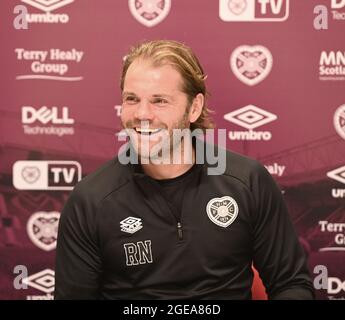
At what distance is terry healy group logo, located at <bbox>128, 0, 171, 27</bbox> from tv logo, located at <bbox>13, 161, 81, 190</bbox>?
689 mm

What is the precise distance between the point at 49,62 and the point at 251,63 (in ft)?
2.86

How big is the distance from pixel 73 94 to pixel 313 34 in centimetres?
106

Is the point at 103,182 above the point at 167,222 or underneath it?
above

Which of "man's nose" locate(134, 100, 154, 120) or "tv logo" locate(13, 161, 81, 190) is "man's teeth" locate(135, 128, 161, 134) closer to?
"man's nose" locate(134, 100, 154, 120)

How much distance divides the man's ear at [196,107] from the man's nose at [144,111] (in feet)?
0.56

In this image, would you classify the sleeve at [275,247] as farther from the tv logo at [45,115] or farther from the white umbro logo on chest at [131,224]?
the tv logo at [45,115]

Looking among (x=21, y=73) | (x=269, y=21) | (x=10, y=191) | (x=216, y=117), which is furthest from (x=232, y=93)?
(x=10, y=191)

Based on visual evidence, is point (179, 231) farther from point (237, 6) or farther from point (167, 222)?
point (237, 6)

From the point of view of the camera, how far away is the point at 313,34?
2365 millimetres

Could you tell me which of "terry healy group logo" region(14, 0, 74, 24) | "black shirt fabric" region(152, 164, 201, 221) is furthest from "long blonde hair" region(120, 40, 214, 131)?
"terry healy group logo" region(14, 0, 74, 24)

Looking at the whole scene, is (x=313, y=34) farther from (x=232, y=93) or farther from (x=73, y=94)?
(x=73, y=94)

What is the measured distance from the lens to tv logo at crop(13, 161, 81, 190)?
243 centimetres

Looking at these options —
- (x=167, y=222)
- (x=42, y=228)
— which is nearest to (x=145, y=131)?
(x=167, y=222)

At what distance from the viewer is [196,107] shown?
1708 millimetres
